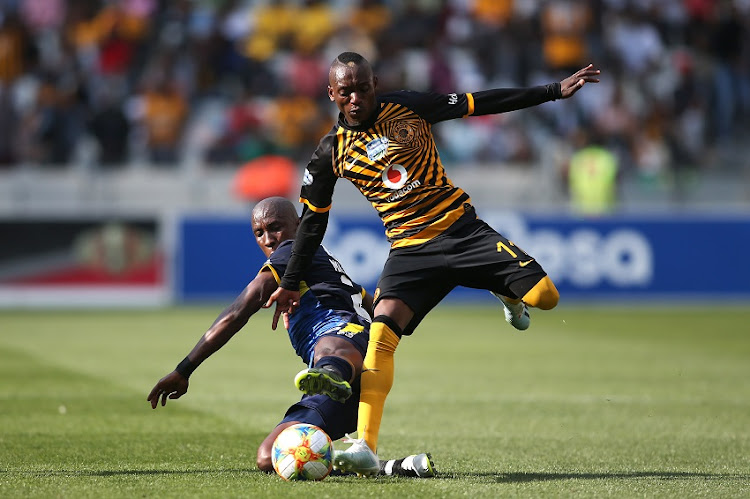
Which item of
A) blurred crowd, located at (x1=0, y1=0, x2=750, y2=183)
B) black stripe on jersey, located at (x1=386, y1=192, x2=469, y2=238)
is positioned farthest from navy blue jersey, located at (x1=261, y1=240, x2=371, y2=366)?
blurred crowd, located at (x1=0, y1=0, x2=750, y2=183)

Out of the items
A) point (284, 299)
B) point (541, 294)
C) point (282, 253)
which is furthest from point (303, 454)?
point (541, 294)

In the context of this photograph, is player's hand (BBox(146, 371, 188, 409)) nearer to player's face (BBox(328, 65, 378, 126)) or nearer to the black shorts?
the black shorts

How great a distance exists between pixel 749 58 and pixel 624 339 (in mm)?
10839

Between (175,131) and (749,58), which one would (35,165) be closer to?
(175,131)

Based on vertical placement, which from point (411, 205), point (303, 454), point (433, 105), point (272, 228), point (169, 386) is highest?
point (433, 105)

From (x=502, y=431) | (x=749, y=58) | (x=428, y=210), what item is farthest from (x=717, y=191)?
(x=428, y=210)

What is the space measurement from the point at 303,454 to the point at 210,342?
731 millimetres

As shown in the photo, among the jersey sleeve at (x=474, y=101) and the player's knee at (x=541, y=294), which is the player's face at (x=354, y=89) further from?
the player's knee at (x=541, y=294)

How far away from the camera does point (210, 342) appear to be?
5.95 metres

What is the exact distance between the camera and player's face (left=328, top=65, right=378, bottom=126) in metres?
5.99

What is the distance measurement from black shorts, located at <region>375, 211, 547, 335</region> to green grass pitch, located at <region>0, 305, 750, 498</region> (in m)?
0.93

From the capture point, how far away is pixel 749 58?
23062mm

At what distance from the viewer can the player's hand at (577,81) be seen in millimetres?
6246

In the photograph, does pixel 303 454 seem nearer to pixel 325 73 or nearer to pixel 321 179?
pixel 321 179
